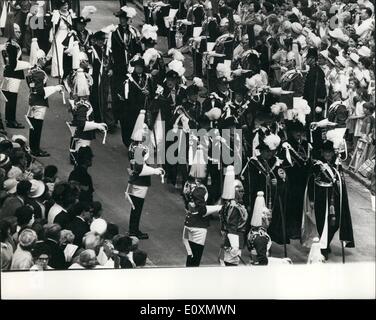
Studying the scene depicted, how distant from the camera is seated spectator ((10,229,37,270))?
50.0ft

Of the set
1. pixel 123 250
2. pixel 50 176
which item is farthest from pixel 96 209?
pixel 50 176

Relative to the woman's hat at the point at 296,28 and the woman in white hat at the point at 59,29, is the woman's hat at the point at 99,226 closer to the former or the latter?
the woman in white hat at the point at 59,29

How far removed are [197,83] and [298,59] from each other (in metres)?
1.95

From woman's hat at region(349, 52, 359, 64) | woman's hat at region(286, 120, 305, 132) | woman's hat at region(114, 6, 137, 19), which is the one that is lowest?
woman's hat at region(286, 120, 305, 132)

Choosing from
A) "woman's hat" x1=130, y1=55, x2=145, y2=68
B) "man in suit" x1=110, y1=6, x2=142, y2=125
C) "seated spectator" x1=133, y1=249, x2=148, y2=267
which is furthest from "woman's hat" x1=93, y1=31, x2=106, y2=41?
"seated spectator" x1=133, y1=249, x2=148, y2=267

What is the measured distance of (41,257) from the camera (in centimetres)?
1555

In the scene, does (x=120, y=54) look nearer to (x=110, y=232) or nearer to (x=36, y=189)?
(x=36, y=189)

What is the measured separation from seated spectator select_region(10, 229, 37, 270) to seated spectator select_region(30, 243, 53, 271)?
0.06 m

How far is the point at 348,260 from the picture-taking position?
55.5 feet

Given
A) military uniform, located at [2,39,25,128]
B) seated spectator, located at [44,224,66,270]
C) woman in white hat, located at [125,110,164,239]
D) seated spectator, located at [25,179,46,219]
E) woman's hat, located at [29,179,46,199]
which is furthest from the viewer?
military uniform, located at [2,39,25,128]

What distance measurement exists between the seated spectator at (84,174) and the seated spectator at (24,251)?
3.56 feet

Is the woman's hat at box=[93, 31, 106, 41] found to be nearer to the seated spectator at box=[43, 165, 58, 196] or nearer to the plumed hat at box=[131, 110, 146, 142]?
the plumed hat at box=[131, 110, 146, 142]

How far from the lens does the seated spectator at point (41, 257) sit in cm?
1542
